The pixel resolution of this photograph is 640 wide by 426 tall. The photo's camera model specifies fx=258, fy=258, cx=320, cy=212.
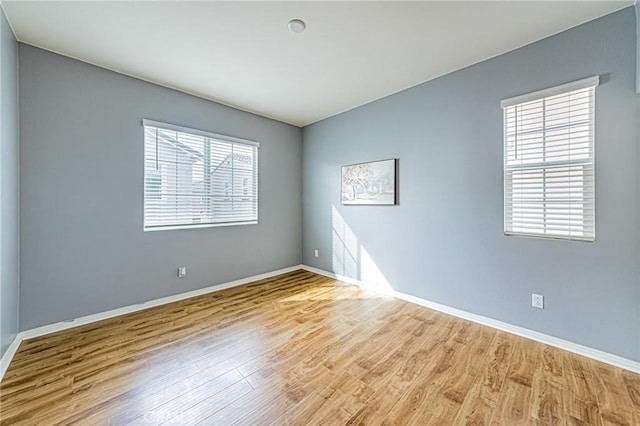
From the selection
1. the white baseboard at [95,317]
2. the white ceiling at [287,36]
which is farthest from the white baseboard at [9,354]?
the white ceiling at [287,36]

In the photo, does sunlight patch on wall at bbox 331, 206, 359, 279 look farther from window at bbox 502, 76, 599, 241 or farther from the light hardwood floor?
window at bbox 502, 76, 599, 241

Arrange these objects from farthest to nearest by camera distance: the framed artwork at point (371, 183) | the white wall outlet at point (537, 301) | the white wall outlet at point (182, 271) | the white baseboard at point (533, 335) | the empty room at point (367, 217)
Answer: the framed artwork at point (371, 183), the white wall outlet at point (182, 271), the white wall outlet at point (537, 301), the white baseboard at point (533, 335), the empty room at point (367, 217)

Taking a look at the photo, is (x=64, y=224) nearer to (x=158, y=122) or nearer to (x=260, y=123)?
(x=158, y=122)

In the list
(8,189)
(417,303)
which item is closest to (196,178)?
(8,189)

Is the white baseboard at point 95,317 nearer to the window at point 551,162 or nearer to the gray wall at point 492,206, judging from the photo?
the gray wall at point 492,206

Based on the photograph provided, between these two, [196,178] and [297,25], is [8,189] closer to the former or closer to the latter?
[196,178]

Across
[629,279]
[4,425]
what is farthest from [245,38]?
[629,279]

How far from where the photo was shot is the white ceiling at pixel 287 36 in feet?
6.55

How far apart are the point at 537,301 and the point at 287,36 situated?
10.9ft

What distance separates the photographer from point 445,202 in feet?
9.91

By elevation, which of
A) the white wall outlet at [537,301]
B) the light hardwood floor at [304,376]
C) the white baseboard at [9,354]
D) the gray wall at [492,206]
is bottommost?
the light hardwood floor at [304,376]

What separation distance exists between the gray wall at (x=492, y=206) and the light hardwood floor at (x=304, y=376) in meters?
0.36

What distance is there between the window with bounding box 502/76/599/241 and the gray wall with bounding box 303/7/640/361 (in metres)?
0.08

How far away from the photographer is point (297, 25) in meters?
2.16
